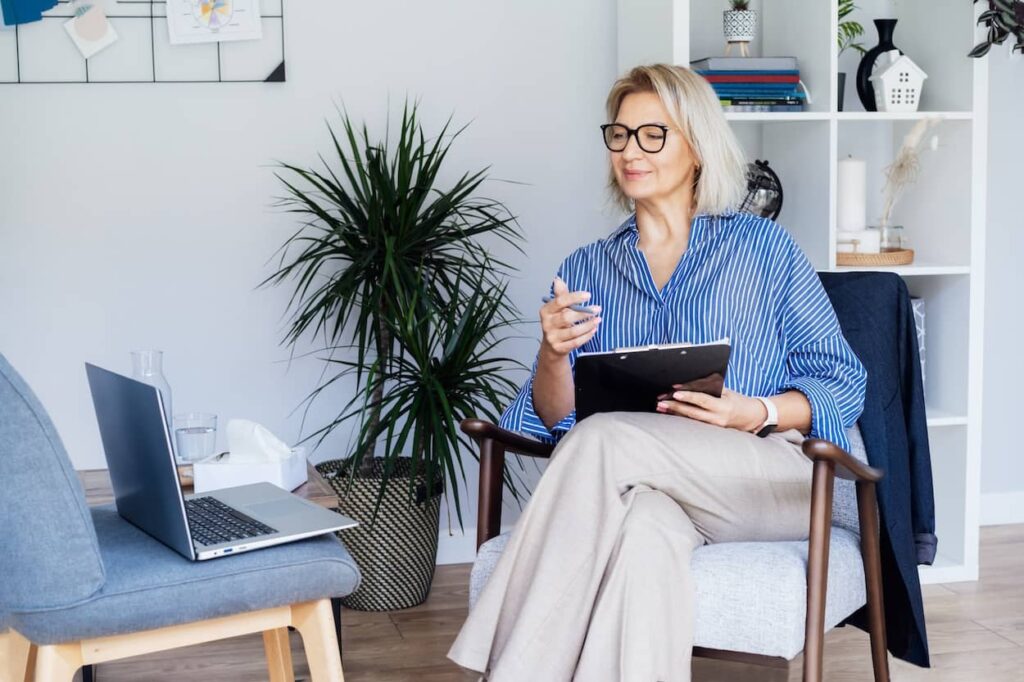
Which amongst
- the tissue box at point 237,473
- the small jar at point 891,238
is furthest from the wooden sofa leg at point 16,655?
the small jar at point 891,238

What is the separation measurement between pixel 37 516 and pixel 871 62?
2.53 meters

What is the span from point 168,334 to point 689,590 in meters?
1.99

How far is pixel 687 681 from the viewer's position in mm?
1863

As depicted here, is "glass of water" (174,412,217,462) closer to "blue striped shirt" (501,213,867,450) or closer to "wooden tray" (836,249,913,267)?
"blue striped shirt" (501,213,867,450)

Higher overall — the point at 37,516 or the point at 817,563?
the point at 37,516

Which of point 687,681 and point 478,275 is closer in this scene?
point 687,681

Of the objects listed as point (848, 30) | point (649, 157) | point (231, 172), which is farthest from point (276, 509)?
point (848, 30)

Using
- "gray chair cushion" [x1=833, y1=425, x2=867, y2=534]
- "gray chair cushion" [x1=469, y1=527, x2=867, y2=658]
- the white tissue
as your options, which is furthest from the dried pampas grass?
the white tissue

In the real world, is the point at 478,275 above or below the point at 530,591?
above

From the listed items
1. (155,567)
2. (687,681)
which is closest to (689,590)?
(687,681)

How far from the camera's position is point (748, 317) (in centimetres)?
231

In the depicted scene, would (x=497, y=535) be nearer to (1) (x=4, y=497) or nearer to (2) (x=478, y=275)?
(1) (x=4, y=497)

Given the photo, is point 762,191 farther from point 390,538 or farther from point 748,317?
point 390,538

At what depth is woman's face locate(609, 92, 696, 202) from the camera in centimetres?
236
